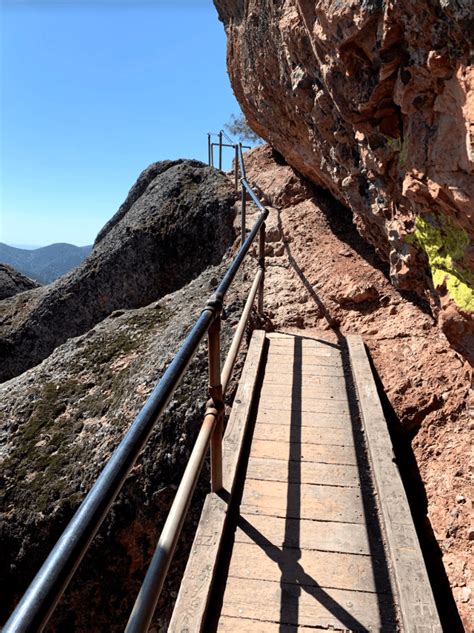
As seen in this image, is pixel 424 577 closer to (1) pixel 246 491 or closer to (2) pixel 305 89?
(1) pixel 246 491

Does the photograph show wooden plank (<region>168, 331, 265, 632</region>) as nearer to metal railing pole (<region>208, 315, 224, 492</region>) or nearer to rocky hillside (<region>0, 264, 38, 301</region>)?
metal railing pole (<region>208, 315, 224, 492</region>)

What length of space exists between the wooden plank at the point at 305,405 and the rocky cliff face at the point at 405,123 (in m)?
0.95

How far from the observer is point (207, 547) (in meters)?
2.13

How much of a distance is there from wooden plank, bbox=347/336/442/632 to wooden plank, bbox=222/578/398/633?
11 cm

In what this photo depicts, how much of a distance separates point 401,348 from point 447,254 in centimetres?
132

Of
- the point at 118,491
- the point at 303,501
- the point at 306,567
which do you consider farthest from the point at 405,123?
the point at 118,491

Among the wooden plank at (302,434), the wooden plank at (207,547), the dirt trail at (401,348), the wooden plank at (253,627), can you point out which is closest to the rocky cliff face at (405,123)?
the dirt trail at (401,348)

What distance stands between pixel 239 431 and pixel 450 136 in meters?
2.21

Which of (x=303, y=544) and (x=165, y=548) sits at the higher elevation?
(x=165, y=548)

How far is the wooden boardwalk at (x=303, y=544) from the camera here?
1911 mm

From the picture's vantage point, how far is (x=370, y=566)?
2139 mm

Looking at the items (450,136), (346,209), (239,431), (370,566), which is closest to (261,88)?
(346,209)

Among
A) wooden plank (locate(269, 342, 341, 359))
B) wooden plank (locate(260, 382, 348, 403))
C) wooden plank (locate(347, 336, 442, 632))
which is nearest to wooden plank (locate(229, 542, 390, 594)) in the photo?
wooden plank (locate(347, 336, 442, 632))

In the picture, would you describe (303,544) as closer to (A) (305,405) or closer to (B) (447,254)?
(A) (305,405)
